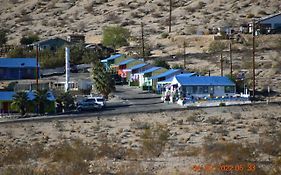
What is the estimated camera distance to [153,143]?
24562mm

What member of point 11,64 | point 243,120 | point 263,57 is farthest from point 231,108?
point 11,64

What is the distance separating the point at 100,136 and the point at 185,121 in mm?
6504

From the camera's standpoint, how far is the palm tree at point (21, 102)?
41219 millimetres

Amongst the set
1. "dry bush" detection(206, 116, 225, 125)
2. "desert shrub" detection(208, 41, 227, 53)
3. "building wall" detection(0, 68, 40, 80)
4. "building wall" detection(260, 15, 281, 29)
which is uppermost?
"building wall" detection(260, 15, 281, 29)

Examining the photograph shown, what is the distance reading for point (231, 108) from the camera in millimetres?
40312

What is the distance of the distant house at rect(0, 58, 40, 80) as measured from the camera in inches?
2437

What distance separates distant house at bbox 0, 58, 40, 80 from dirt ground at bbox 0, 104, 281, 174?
Answer: 25806 millimetres

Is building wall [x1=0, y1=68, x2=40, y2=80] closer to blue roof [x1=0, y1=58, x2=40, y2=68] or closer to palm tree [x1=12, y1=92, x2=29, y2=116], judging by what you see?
blue roof [x1=0, y1=58, x2=40, y2=68]

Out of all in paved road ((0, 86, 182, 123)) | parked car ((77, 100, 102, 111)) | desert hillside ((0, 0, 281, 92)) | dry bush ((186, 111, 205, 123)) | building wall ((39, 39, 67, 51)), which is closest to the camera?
dry bush ((186, 111, 205, 123))

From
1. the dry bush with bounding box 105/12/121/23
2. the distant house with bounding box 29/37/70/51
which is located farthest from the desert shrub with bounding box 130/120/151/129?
the dry bush with bounding box 105/12/121/23

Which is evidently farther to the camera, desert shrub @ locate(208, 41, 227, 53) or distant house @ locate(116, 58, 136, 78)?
desert shrub @ locate(208, 41, 227, 53)

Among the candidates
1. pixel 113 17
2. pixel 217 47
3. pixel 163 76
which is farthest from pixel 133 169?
pixel 113 17

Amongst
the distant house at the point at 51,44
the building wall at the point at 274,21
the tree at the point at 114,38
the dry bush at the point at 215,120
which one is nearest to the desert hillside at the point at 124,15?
the tree at the point at 114,38

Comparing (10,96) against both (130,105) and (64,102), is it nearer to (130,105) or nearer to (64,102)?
(64,102)
